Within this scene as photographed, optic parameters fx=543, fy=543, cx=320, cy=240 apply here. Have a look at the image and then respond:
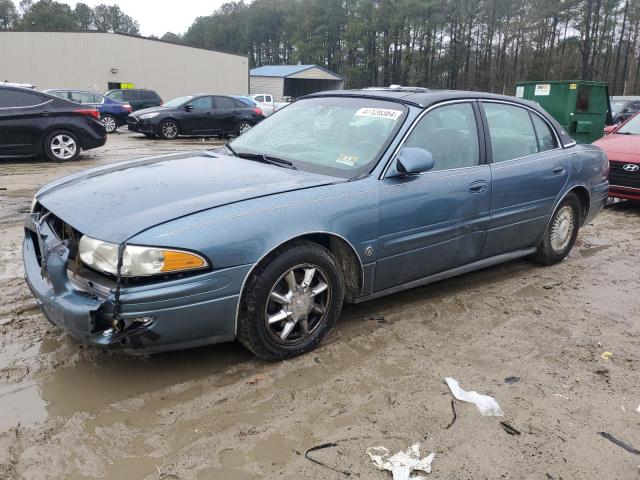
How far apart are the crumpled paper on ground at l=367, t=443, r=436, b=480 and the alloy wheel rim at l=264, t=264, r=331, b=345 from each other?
0.91 m

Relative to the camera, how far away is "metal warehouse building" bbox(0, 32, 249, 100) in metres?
31.9

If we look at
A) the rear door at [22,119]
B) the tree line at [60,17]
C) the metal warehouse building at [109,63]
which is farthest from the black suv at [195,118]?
the tree line at [60,17]

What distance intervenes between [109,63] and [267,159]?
34.9 metres

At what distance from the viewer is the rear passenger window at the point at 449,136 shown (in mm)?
3811

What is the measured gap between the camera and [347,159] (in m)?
3.62

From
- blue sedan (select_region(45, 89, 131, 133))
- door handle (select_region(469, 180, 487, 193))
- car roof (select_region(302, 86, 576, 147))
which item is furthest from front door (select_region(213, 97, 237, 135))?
door handle (select_region(469, 180, 487, 193))

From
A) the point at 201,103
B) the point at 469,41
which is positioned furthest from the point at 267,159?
the point at 469,41

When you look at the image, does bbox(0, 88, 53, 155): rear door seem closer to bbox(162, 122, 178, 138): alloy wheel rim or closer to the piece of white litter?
bbox(162, 122, 178, 138): alloy wheel rim

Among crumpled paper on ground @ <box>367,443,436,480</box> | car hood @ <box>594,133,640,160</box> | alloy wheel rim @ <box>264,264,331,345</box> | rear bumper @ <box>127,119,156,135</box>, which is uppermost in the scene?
car hood @ <box>594,133,640,160</box>

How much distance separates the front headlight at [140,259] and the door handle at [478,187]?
2.15m

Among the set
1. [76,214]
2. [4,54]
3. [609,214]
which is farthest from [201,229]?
[4,54]

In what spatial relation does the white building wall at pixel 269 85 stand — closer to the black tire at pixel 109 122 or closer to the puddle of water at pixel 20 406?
the black tire at pixel 109 122

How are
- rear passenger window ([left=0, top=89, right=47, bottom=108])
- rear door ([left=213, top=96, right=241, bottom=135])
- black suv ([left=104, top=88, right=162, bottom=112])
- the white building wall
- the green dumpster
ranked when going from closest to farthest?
rear passenger window ([left=0, top=89, right=47, bottom=108]) → the green dumpster → rear door ([left=213, top=96, right=241, bottom=135]) → black suv ([left=104, top=88, right=162, bottom=112]) → the white building wall

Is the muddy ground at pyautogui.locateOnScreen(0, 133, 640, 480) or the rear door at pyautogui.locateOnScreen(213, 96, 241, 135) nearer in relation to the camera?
the muddy ground at pyautogui.locateOnScreen(0, 133, 640, 480)
